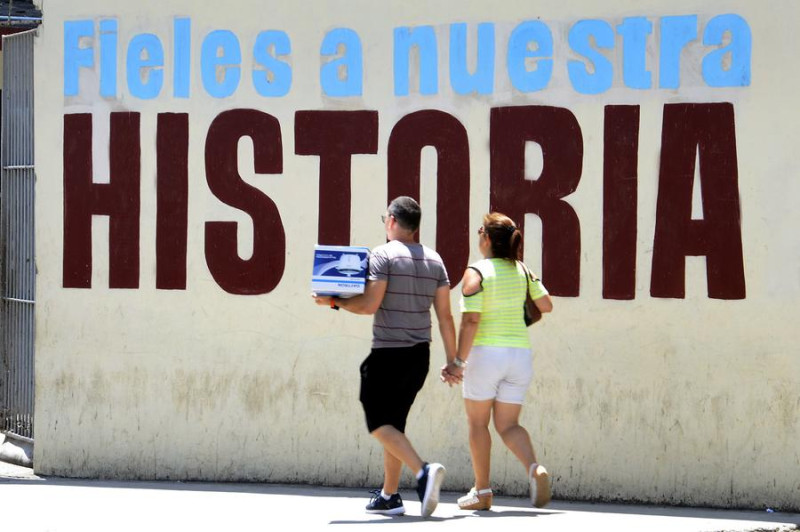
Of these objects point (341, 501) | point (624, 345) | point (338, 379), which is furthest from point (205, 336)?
point (624, 345)

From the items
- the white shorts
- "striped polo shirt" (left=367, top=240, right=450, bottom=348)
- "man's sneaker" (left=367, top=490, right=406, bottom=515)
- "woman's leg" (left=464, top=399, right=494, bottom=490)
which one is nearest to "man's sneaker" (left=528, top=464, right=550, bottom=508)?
"woman's leg" (left=464, top=399, right=494, bottom=490)

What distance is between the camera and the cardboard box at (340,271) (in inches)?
270

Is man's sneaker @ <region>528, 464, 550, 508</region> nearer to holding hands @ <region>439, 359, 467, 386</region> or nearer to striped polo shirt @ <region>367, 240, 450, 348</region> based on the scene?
holding hands @ <region>439, 359, 467, 386</region>

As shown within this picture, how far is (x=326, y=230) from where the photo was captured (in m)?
8.38

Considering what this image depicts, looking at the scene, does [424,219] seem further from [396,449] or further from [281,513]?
[281,513]

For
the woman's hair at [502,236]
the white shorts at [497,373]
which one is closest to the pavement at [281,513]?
the white shorts at [497,373]

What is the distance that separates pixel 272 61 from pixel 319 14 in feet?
1.49

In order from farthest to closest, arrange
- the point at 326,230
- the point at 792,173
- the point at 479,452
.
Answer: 1. the point at 326,230
2. the point at 792,173
3. the point at 479,452

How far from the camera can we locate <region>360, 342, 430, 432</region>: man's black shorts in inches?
272

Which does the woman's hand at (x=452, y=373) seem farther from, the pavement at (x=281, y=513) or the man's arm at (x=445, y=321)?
the pavement at (x=281, y=513)

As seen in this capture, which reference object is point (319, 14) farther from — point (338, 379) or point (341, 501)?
point (341, 501)

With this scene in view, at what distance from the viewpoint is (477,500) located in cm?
737

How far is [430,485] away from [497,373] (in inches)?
29.8

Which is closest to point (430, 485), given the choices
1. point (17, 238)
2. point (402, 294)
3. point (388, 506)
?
point (388, 506)
